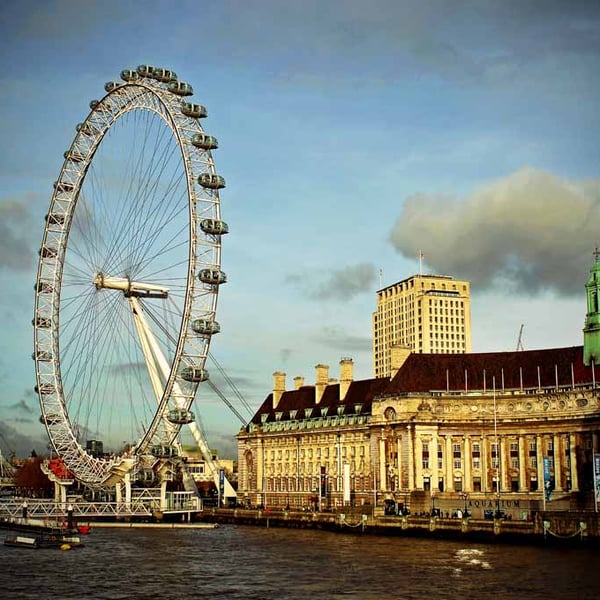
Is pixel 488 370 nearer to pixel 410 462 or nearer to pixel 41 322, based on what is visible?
pixel 410 462

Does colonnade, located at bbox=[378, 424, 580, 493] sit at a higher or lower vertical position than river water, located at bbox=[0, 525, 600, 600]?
higher

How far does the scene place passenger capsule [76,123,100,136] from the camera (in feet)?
320

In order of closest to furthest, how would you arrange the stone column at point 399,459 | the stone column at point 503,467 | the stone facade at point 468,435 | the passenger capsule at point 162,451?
1. the passenger capsule at point 162,451
2. the stone facade at point 468,435
3. the stone column at point 503,467
4. the stone column at point 399,459

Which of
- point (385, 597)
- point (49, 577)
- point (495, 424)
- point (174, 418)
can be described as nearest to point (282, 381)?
point (495, 424)

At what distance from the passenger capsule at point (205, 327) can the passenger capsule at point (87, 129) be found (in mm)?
21383

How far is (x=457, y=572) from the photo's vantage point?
6300cm

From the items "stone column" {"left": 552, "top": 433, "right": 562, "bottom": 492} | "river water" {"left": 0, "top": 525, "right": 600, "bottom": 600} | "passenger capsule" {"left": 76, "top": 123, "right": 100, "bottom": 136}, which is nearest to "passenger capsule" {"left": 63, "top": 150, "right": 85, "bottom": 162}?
"passenger capsule" {"left": 76, "top": 123, "right": 100, "bottom": 136}

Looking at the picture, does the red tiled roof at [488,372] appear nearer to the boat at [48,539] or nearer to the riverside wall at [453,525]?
the riverside wall at [453,525]

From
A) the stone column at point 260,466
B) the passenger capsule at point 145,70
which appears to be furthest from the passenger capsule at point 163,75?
the stone column at point 260,466

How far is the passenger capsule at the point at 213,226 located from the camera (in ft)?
294

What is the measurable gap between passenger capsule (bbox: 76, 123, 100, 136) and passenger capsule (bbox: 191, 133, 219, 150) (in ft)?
41.1

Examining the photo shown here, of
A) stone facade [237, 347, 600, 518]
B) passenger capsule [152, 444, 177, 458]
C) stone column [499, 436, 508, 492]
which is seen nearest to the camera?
passenger capsule [152, 444, 177, 458]

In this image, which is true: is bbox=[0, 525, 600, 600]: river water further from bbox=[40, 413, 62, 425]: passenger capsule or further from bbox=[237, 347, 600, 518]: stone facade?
bbox=[237, 347, 600, 518]: stone facade

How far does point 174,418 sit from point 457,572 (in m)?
36.5
